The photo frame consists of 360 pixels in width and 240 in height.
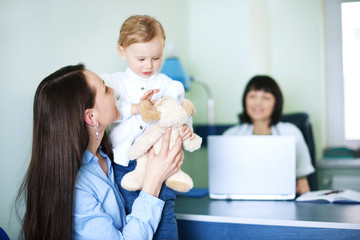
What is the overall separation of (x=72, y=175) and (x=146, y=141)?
27 centimetres

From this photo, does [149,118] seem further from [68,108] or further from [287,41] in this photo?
[287,41]

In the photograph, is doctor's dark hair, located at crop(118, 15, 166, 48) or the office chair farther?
the office chair

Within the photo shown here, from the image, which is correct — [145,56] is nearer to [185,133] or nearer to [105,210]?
[185,133]

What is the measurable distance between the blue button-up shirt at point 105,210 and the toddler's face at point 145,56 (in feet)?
1.11

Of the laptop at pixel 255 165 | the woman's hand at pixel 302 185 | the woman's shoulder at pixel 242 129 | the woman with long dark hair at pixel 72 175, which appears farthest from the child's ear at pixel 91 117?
the woman's hand at pixel 302 185

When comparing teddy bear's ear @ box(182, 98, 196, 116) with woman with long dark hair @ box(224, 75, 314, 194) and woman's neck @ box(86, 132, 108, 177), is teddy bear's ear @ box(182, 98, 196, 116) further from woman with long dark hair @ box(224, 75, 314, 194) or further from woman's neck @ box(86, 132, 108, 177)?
woman with long dark hair @ box(224, 75, 314, 194)

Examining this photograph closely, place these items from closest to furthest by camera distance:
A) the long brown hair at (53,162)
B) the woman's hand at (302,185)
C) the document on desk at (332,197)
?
1. the long brown hair at (53,162)
2. the document on desk at (332,197)
3. the woman's hand at (302,185)

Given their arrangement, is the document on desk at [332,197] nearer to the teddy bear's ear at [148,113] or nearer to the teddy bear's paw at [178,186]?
the teddy bear's paw at [178,186]

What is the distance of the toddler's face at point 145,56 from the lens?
4.36 ft

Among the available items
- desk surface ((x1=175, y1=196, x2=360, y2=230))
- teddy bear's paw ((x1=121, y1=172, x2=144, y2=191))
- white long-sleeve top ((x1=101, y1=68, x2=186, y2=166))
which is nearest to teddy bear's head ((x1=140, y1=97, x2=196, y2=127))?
white long-sleeve top ((x1=101, y1=68, x2=186, y2=166))

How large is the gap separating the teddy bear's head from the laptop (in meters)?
0.56

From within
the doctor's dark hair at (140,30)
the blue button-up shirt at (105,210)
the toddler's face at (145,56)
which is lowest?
the blue button-up shirt at (105,210)

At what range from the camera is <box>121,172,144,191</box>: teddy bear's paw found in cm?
Result: 132

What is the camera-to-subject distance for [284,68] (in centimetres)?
326
